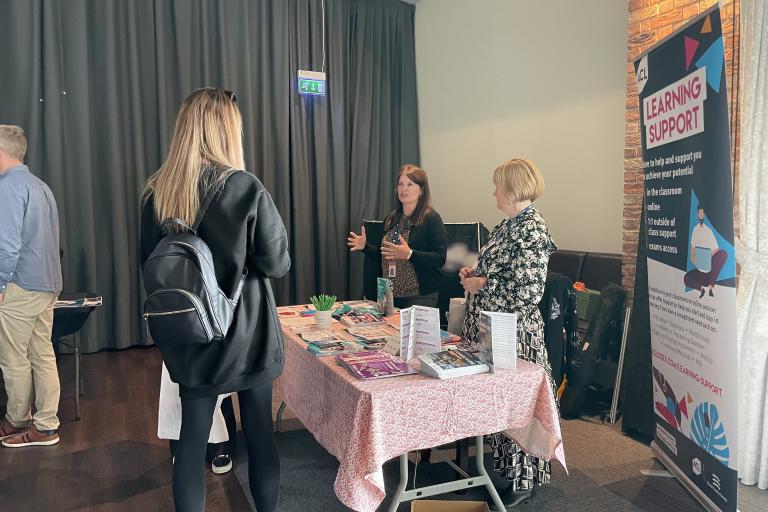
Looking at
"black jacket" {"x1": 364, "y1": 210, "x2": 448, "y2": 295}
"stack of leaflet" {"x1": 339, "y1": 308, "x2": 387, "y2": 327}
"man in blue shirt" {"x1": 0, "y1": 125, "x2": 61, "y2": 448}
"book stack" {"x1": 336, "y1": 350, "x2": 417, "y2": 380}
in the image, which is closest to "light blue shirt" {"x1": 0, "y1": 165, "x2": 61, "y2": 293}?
"man in blue shirt" {"x1": 0, "y1": 125, "x2": 61, "y2": 448}

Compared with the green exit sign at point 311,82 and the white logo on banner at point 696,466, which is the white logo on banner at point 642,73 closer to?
the white logo on banner at point 696,466

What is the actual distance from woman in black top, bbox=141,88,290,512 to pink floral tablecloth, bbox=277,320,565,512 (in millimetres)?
257

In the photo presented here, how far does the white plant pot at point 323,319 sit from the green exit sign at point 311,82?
3335 mm

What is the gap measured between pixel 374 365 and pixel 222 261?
650mm

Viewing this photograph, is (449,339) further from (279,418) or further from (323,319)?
(279,418)

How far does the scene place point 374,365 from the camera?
6.51ft

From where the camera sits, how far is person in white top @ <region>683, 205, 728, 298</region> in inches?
79.7

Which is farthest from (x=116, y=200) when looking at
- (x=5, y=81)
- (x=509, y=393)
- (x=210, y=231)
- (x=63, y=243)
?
(x=509, y=393)

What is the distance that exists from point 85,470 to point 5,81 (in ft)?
10.1

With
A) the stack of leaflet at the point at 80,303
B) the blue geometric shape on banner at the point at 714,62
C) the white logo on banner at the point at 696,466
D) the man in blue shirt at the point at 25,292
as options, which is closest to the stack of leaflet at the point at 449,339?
the white logo on banner at the point at 696,466

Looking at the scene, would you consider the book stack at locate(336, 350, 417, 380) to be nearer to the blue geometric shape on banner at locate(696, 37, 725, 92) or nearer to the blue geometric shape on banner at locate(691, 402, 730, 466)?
the blue geometric shape on banner at locate(691, 402, 730, 466)

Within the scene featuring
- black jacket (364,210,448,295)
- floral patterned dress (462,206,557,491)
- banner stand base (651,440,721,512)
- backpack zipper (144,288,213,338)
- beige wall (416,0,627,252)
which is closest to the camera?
backpack zipper (144,288,213,338)

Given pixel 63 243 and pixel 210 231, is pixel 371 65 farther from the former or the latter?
pixel 210 231

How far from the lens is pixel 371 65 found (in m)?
5.74
